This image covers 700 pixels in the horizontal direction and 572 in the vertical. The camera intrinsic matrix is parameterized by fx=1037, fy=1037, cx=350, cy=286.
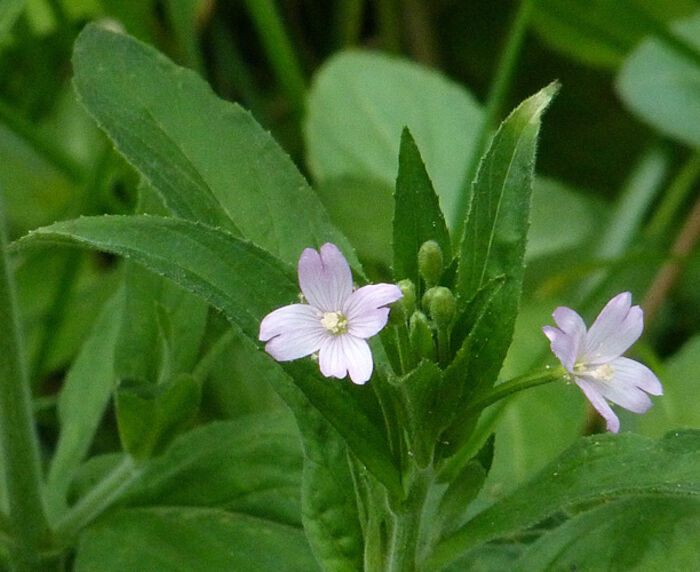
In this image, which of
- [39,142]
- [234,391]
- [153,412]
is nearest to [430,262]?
[153,412]

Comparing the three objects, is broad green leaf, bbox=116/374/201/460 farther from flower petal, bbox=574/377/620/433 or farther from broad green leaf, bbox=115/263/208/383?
flower petal, bbox=574/377/620/433

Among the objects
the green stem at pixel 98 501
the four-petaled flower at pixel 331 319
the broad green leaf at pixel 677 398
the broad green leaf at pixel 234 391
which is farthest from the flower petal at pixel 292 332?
the broad green leaf at pixel 677 398

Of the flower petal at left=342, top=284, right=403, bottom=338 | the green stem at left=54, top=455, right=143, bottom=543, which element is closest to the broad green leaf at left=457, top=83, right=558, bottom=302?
the flower petal at left=342, top=284, right=403, bottom=338

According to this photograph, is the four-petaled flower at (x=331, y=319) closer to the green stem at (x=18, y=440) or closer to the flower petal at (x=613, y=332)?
the flower petal at (x=613, y=332)

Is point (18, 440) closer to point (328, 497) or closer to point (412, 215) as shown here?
point (328, 497)

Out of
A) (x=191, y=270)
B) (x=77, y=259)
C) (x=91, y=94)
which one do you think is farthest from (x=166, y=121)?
(x=77, y=259)

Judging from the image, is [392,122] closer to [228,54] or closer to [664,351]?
[228,54]
